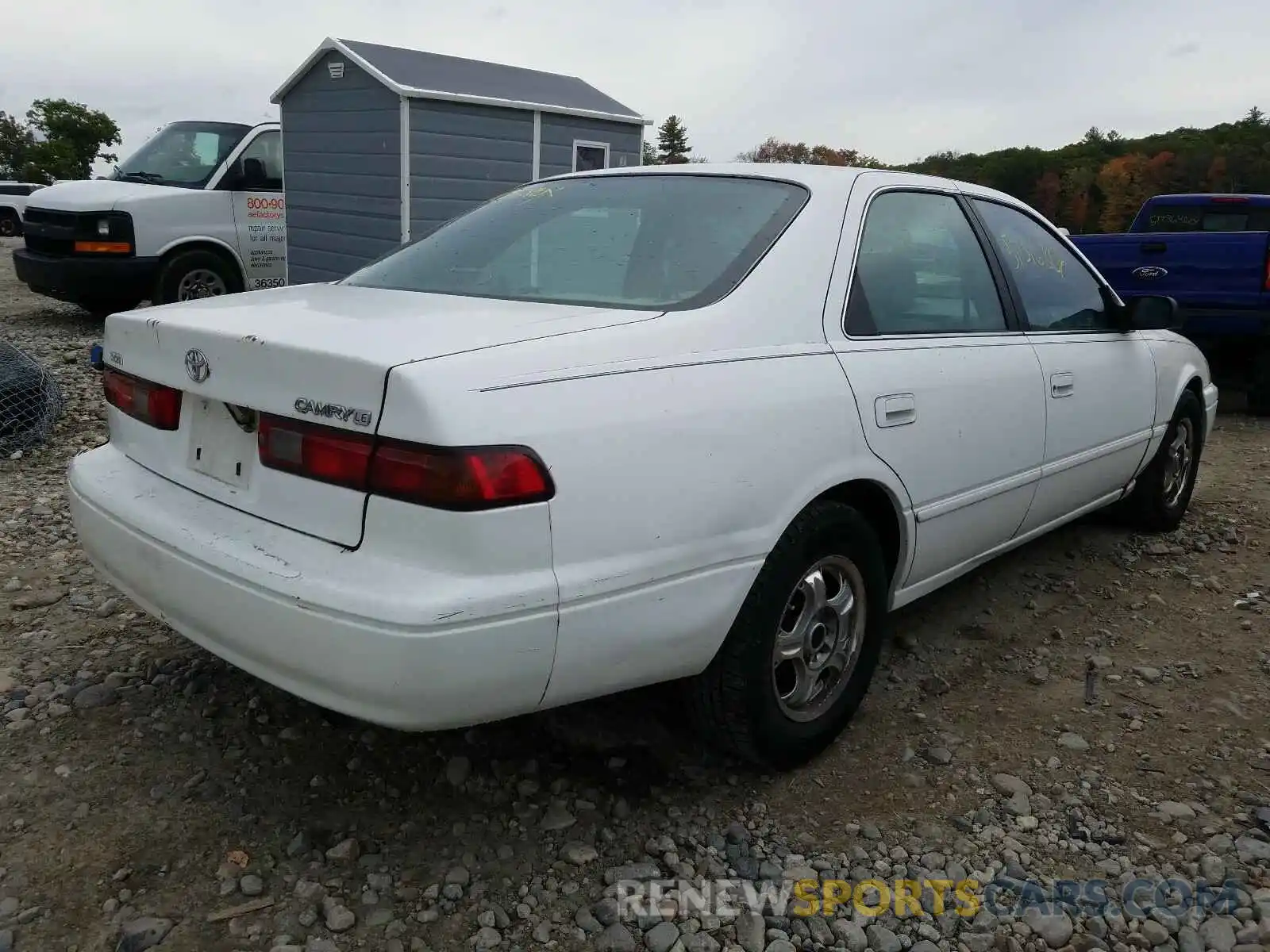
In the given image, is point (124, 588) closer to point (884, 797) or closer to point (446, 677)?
point (446, 677)

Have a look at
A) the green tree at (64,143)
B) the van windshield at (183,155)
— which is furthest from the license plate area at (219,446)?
the green tree at (64,143)

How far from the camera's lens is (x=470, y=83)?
8703 mm

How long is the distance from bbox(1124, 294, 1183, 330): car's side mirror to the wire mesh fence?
5.24 metres

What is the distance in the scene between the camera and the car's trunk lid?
1979mm

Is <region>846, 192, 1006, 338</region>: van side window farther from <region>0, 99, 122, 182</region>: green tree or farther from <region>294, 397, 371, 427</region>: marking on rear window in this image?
<region>0, 99, 122, 182</region>: green tree

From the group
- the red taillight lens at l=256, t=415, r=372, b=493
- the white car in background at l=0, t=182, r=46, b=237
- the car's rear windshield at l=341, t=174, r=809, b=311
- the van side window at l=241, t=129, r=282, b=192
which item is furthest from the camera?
→ the white car in background at l=0, t=182, r=46, b=237

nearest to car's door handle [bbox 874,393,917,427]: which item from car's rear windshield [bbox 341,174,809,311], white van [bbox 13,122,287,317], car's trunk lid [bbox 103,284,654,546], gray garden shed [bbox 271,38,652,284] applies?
car's rear windshield [bbox 341,174,809,311]

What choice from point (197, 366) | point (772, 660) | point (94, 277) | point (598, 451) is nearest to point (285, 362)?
point (197, 366)

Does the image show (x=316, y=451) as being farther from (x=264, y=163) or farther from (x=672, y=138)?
(x=672, y=138)

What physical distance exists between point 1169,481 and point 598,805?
3414mm

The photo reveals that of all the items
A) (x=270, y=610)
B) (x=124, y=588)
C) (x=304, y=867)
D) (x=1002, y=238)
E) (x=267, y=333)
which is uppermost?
(x=1002, y=238)

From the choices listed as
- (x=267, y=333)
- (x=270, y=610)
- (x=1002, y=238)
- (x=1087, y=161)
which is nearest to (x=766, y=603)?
(x=270, y=610)

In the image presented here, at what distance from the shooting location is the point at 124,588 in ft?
8.16

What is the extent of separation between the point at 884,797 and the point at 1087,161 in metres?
31.0
